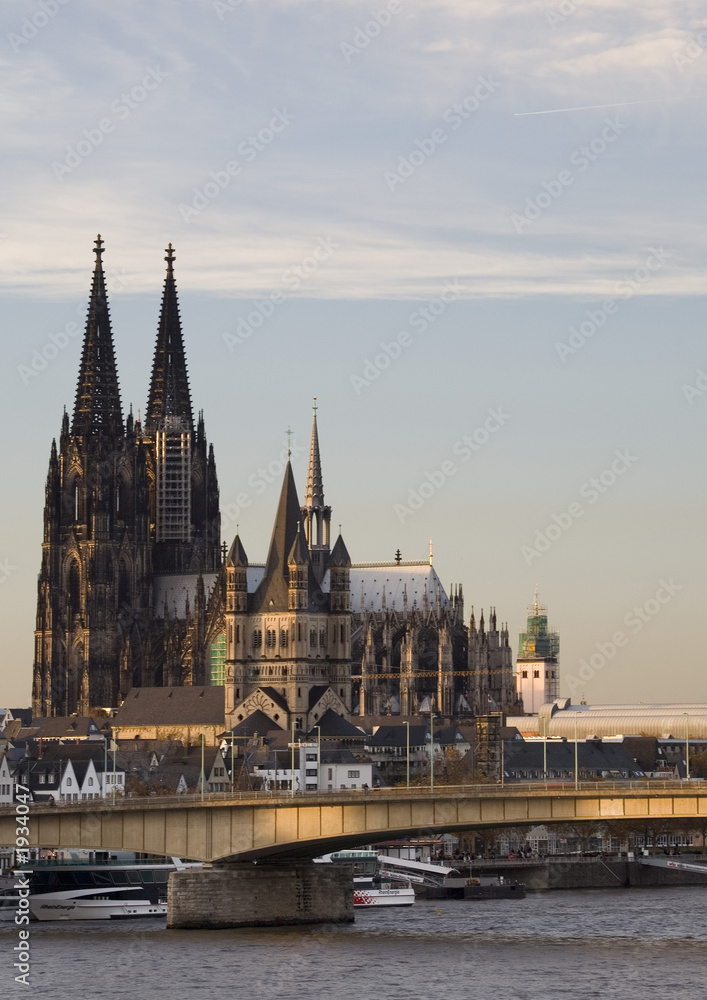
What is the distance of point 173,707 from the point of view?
177 metres

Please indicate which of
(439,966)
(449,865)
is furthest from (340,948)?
(449,865)

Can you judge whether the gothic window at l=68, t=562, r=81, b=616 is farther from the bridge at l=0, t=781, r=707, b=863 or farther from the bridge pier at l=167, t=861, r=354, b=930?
the bridge at l=0, t=781, r=707, b=863

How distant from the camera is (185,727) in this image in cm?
17438

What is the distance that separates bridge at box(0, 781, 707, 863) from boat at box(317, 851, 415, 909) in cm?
1443

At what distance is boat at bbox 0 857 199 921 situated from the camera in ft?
324

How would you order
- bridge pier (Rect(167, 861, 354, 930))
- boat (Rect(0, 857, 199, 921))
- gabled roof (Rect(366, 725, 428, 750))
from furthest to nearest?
gabled roof (Rect(366, 725, 428, 750)) → boat (Rect(0, 857, 199, 921)) → bridge pier (Rect(167, 861, 354, 930))

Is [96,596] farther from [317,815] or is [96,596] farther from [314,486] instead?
[317,815]

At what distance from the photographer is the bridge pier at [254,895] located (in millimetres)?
88188

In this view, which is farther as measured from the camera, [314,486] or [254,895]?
[314,486]

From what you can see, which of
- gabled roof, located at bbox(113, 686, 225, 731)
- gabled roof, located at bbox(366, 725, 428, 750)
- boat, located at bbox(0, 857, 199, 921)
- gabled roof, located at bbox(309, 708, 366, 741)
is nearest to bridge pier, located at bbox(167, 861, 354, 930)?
boat, located at bbox(0, 857, 199, 921)

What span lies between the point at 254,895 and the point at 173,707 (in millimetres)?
88417

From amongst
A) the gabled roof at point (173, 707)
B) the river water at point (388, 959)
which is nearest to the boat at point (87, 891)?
the river water at point (388, 959)

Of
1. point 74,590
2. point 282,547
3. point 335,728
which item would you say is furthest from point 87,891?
point 74,590

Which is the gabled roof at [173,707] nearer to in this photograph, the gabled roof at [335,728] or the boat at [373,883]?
the gabled roof at [335,728]
